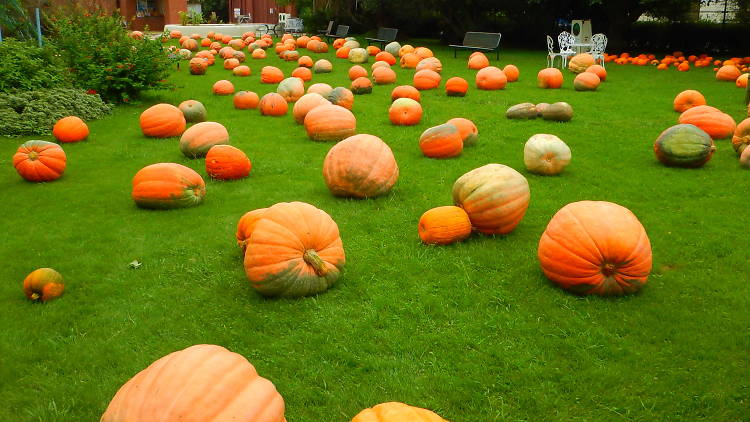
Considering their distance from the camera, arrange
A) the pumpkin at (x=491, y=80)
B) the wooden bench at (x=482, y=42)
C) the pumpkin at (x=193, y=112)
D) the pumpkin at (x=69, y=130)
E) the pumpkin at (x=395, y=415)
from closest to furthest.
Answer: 1. the pumpkin at (x=395, y=415)
2. the pumpkin at (x=69, y=130)
3. the pumpkin at (x=193, y=112)
4. the pumpkin at (x=491, y=80)
5. the wooden bench at (x=482, y=42)

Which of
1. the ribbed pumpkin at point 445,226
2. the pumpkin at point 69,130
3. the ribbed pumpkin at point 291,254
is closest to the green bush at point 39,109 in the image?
the pumpkin at point 69,130

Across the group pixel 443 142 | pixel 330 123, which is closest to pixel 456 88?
pixel 330 123

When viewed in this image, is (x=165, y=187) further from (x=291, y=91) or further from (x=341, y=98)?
(x=291, y=91)

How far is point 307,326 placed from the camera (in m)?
4.09

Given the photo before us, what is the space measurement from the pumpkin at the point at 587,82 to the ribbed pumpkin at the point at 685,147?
6555 mm

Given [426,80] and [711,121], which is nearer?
[711,121]

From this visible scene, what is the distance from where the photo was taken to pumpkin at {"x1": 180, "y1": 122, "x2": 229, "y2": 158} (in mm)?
8305

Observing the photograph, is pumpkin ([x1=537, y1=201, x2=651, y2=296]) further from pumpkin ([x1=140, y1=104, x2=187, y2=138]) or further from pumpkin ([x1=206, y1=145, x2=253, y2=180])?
pumpkin ([x1=140, y1=104, x2=187, y2=138])

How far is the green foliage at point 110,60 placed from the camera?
12398mm

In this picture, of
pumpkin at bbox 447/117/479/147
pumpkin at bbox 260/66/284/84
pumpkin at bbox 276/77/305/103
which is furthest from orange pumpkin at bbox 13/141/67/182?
pumpkin at bbox 260/66/284/84

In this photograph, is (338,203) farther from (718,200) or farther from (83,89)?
(83,89)

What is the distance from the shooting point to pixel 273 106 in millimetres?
11578

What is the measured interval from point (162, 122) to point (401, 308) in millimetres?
6825

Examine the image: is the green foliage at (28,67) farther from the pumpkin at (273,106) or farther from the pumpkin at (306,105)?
the pumpkin at (306,105)
